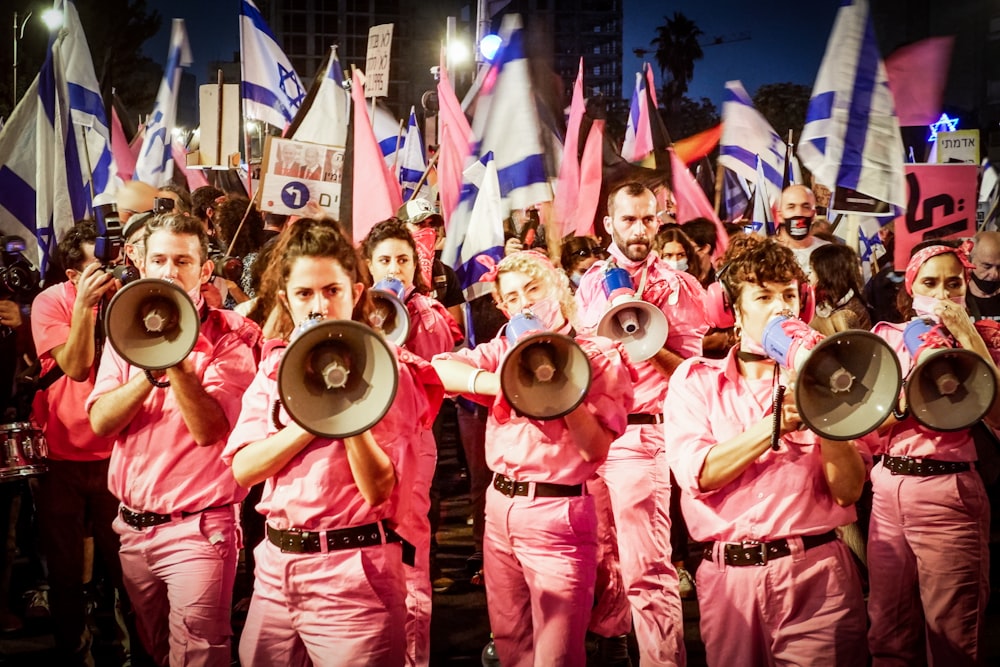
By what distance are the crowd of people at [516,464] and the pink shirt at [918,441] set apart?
0.01 meters

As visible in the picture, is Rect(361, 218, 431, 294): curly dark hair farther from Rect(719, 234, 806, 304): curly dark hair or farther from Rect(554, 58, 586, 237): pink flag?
Rect(719, 234, 806, 304): curly dark hair

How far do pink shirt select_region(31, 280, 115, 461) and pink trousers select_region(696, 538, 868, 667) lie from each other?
308 centimetres

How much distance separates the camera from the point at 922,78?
7.96m

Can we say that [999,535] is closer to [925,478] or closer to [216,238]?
[925,478]

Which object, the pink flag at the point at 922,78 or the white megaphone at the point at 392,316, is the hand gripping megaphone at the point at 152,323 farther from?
the pink flag at the point at 922,78

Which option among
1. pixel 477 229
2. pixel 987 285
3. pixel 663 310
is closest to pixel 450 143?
pixel 477 229

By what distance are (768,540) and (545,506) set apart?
1099 mm

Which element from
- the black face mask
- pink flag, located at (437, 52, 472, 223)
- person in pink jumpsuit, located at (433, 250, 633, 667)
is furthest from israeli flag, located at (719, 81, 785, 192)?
person in pink jumpsuit, located at (433, 250, 633, 667)

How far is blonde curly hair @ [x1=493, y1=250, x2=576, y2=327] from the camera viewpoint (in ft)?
15.0

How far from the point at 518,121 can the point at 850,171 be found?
2380 millimetres

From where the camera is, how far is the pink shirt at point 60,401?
491 centimetres

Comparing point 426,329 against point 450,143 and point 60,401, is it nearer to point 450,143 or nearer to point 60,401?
point 60,401

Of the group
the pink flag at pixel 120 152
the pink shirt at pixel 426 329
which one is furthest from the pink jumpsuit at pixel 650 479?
the pink flag at pixel 120 152

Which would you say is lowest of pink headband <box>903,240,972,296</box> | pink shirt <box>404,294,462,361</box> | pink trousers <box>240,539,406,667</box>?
pink trousers <box>240,539,406,667</box>
